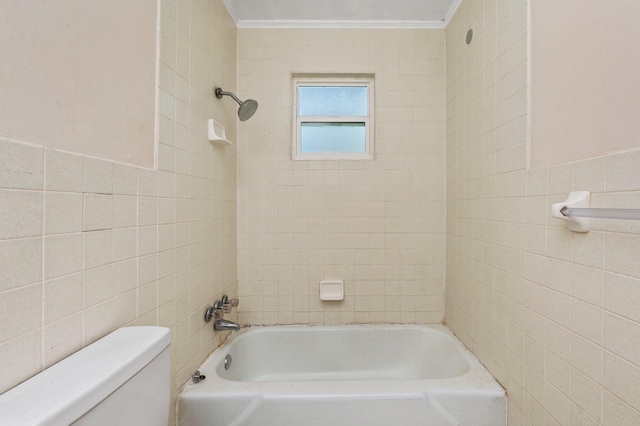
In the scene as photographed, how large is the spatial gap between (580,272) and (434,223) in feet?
3.53

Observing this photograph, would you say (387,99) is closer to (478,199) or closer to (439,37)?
(439,37)

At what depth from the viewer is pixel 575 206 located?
77cm

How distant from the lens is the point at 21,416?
442 mm

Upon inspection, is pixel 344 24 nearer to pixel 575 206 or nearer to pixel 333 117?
pixel 333 117

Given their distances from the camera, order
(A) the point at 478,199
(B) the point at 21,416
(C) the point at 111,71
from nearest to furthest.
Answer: (B) the point at 21,416 < (C) the point at 111,71 < (A) the point at 478,199

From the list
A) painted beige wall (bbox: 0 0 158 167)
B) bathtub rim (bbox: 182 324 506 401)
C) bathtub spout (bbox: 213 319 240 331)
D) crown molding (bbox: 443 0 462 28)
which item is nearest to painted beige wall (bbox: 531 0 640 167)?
crown molding (bbox: 443 0 462 28)

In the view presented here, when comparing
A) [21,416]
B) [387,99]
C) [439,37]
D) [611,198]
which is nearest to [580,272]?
[611,198]

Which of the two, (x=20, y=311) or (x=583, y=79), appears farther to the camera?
(x=583, y=79)

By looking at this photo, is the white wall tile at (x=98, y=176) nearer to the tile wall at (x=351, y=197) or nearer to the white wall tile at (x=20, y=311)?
the white wall tile at (x=20, y=311)

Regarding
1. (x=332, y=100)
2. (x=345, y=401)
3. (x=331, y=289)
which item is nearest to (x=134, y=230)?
(x=345, y=401)

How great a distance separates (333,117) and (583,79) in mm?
1383

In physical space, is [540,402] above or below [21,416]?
below

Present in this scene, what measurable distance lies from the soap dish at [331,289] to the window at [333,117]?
35.1 inches

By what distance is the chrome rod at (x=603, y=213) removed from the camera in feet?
1.88
